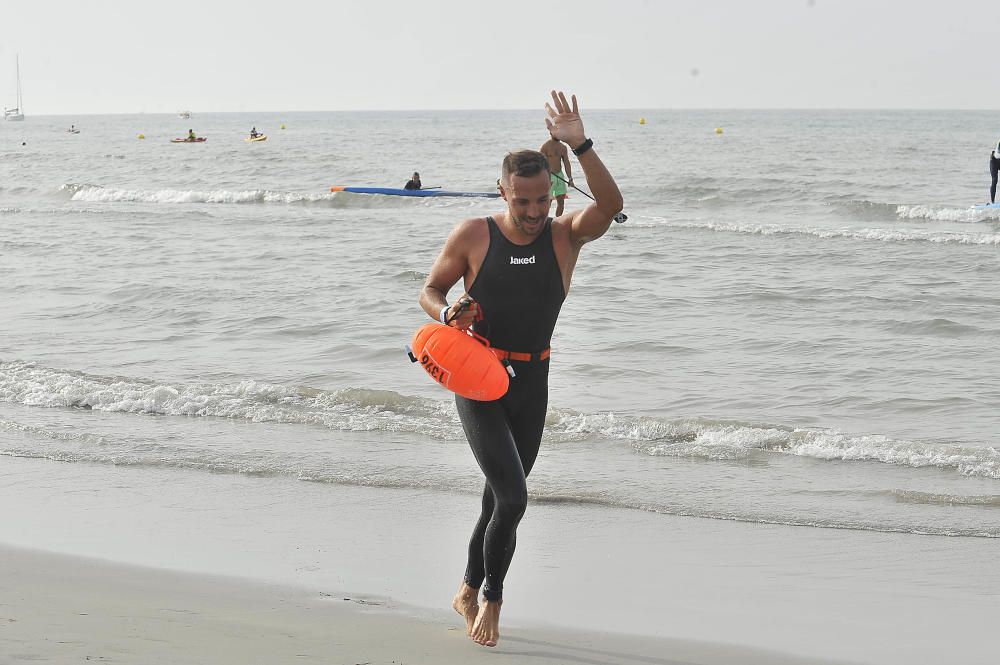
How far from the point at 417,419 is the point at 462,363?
438 centimetres

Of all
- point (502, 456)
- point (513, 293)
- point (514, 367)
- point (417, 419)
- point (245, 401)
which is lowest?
point (417, 419)

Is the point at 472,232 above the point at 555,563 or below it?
above

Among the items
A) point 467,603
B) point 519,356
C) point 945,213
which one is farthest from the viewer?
point 945,213

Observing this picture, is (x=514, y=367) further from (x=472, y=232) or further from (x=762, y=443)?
(x=762, y=443)

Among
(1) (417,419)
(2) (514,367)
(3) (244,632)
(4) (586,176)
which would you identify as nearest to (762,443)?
(1) (417,419)

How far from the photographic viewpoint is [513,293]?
13.7ft

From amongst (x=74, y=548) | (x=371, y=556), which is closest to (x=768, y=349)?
(x=371, y=556)

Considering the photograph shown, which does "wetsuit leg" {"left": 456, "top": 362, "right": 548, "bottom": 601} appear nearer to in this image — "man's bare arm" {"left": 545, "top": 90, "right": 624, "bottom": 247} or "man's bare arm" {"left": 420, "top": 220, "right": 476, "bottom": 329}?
"man's bare arm" {"left": 420, "top": 220, "right": 476, "bottom": 329}

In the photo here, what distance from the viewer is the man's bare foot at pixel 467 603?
4.39 metres

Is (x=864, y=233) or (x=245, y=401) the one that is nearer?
(x=245, y=401)

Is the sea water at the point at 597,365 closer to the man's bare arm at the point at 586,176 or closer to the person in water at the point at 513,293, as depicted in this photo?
the person in water at the point at 513,293

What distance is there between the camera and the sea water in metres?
6.96

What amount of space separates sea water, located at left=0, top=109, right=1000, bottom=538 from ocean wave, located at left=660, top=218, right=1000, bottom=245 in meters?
0.13

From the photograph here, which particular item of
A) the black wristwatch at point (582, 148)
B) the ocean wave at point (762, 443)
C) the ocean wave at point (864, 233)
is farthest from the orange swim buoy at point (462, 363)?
the ocean wave at point (864, 233)
